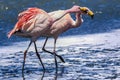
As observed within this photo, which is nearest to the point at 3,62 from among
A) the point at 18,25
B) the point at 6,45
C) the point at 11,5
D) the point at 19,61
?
the point at 19,61

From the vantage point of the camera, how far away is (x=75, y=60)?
39.4 feet

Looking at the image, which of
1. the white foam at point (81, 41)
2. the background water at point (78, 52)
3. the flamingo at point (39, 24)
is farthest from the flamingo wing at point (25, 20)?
the white foam at point (81, 41)

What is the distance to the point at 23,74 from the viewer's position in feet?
35.4

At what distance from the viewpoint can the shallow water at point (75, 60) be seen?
10594 mm

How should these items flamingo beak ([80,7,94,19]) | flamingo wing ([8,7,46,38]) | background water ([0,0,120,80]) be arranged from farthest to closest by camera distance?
1. flamingo beak ([80,7,94,19])
2. flamingo wing ([8,7,46,38])
3. background water ([0,0,120,80])

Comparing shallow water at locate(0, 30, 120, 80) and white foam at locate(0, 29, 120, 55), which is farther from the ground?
shallow water at locate(0, 30, 120, 80)

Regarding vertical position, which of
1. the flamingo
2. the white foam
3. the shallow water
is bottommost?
the white foam

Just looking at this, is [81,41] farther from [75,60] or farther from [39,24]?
[39,24]

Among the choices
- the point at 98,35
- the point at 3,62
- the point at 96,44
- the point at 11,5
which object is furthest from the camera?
the point at 11,5

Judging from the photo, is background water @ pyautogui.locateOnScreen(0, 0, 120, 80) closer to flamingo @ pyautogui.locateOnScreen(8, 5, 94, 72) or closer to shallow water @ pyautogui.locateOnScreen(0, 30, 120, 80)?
shallow water @ pyautogui.locateOnScreen(0, 30, 120, 80)

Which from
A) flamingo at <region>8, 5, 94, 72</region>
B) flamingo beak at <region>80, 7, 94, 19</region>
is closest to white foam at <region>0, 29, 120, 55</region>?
flamingo at <region>8, 5, 94, 72</region>

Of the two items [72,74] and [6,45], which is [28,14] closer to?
[72,74]

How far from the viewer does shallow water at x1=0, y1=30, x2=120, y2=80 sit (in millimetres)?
10594

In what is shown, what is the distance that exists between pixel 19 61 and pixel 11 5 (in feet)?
32.4
